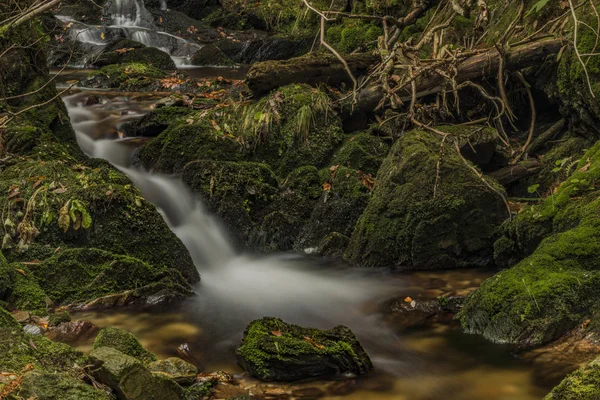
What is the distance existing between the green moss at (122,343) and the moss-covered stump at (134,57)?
11.3m

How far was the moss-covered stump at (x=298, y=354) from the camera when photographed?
414 centimetres

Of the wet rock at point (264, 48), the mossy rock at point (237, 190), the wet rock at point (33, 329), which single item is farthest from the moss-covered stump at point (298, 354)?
the wet rock at point (264, 48)

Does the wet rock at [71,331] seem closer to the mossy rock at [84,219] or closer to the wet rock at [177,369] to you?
the wet rock at [177,369]

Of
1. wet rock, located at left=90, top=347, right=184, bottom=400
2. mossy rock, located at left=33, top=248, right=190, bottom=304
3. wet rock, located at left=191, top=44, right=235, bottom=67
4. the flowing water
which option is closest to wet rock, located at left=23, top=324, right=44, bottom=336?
the flowing water

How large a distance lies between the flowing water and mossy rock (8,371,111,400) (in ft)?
4.68

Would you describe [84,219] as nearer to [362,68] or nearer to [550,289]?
[550,289]

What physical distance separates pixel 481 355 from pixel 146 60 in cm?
1242

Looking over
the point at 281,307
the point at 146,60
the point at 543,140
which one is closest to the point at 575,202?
the point at 281,307

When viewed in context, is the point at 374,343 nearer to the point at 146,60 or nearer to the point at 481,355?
the point at 481,355

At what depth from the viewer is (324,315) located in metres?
5.66

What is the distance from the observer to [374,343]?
4.94 m

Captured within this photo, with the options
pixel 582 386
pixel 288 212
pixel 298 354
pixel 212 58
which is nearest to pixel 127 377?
pixel 298 354

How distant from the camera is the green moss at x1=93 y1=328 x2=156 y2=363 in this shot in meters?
4.00

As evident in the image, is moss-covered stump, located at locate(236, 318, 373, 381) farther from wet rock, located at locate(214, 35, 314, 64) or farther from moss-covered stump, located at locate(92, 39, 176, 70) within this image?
wet rock, located at locate(214, 35, 314, 64)
